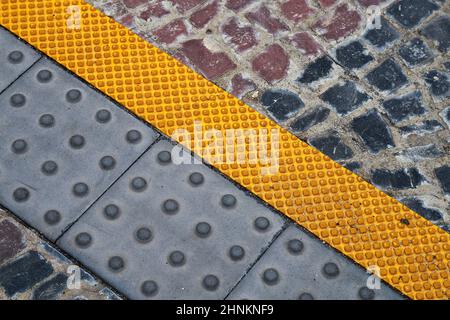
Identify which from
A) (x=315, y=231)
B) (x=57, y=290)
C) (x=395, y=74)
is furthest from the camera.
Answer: (x=395, y=74)

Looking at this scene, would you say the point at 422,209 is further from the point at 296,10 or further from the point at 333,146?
the point at 296,10

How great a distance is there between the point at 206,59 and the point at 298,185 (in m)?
0.86

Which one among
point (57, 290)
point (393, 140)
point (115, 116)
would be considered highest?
point (393, 140)

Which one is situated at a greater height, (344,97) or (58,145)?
(344,97)

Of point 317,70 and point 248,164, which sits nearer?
point 248,164

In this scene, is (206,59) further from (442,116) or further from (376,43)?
(442,116)

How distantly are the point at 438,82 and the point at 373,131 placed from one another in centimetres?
49

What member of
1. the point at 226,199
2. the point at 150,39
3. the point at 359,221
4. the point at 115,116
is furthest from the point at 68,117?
the point at 359,221

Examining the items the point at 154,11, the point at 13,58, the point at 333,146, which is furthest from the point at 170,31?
the point at 333,146

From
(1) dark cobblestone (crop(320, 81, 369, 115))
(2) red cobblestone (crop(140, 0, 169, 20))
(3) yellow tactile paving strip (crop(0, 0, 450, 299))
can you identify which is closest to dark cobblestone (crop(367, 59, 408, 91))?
(1) dark cobblestone (crop(320, 81, 369, 115))

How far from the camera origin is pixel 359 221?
3188 mm

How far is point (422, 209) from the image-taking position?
3.25m

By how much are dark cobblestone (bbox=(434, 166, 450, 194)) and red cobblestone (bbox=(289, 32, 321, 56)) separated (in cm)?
90

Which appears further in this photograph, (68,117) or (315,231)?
(68,117)
